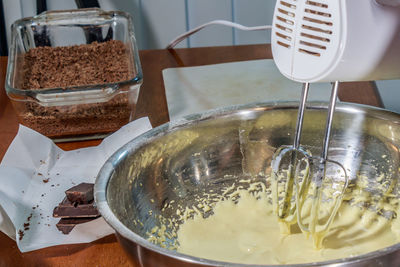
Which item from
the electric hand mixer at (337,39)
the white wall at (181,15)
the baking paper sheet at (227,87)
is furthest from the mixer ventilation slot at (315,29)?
the white wall at (181,15)

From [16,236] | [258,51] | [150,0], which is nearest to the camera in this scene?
[16,236]

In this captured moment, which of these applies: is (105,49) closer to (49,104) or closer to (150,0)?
(49,104)

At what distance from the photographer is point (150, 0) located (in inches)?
64.8

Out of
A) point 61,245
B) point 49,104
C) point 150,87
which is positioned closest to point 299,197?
point 61,245

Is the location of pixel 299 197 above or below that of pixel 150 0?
above

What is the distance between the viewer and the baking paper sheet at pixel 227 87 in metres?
0.93

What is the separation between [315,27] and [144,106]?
0.51m

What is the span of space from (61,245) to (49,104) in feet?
0.78

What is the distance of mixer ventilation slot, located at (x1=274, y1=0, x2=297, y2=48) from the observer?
1.44 ft

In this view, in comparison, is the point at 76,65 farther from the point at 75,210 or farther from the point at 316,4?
the point at 316,4

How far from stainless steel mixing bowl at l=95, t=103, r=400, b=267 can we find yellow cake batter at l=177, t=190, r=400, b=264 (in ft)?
0.08

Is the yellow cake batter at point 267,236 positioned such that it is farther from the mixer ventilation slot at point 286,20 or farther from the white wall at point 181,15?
the white wall at point 181,15

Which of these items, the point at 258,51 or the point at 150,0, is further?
the point at 150,0

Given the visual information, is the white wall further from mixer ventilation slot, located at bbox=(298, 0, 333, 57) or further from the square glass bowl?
mixer ventilation slot, located at bbox=(298, 0, 333, 57)
